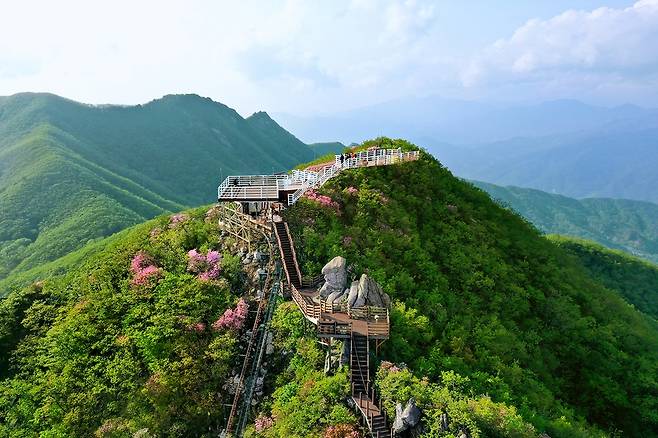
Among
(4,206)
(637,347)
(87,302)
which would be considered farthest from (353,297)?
(4,206)

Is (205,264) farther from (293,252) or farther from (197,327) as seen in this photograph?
(293,252)

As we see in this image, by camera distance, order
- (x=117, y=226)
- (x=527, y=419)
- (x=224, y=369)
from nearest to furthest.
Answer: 1. (x=527, y=419)
2. (x=224, y=369)
3. (x=117, y=226)

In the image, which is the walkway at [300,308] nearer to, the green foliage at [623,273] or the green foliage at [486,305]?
the green foliage at [486,305]

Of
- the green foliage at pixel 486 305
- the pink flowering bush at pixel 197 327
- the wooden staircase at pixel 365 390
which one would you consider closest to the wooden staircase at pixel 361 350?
the wooden staircase at pixel 365 390

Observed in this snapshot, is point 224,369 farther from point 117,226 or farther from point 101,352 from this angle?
point 117,226

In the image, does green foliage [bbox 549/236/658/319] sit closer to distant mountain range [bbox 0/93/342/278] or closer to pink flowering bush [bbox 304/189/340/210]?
pink flowering bush [bbox 304/189/340/210]

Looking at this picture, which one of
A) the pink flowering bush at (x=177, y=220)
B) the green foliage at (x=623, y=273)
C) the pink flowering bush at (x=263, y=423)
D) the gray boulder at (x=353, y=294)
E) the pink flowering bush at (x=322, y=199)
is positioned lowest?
the green foliage at (x=623, y=273)
